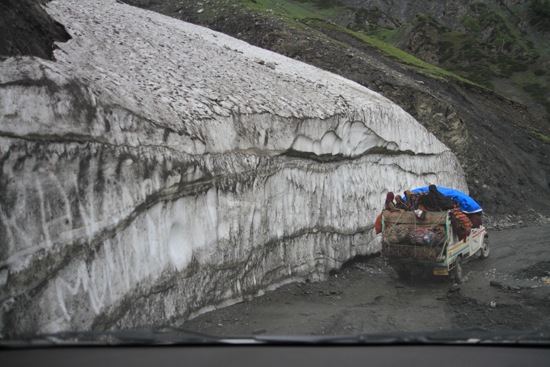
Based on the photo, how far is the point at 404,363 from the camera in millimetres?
1917

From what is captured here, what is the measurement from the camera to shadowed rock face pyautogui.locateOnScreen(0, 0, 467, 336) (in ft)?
12.4

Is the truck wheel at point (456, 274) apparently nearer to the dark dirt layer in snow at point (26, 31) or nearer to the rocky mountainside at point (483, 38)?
the dark dirt layer in snow at point (26, 31)

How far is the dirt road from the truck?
0.38m

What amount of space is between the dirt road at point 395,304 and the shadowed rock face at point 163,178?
386 millimetres

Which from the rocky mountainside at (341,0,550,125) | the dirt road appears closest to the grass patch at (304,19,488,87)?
the rocky mountainside at (341,0,550,125)

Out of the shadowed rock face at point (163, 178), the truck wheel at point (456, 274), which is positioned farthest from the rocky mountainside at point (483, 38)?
the shadowed rock face at point (163, 178)

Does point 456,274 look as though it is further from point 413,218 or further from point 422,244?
point 413,218

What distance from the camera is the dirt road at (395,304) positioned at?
203 inches

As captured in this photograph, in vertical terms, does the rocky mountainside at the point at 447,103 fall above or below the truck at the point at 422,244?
above

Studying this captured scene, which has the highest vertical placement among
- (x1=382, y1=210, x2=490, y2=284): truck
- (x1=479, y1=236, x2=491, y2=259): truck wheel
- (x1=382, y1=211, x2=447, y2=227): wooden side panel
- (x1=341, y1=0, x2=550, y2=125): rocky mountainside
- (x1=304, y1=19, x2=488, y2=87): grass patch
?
(x1=341, y1=0, x2=550, y2=125): rocky mountainside

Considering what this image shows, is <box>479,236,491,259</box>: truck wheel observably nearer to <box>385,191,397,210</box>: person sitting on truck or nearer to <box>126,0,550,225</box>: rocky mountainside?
<box>385,191,397,210</box>: person sitting on truck

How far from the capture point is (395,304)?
6.38 m

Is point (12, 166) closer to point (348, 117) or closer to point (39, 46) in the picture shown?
point (39, 46)

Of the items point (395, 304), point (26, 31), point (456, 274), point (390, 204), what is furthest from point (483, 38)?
point (26, 31)
